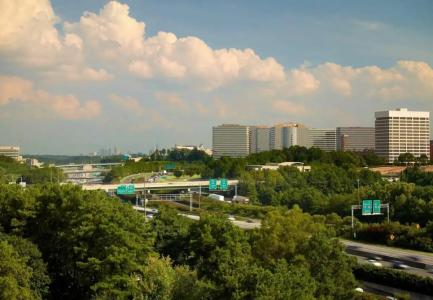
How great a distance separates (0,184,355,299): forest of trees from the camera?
1708 centimetres

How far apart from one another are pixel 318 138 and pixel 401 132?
52572mm

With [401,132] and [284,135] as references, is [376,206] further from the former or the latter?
[284,135]

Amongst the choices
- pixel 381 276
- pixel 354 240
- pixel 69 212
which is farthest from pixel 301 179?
pixel 69 212

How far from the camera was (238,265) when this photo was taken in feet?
61.4

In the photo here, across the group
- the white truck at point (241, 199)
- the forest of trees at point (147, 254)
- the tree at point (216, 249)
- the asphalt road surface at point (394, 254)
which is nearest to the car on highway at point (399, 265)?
the asphalt road surface at point (394, 254)

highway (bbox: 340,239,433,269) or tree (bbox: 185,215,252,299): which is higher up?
tree (bbox: 185,215,252,299)

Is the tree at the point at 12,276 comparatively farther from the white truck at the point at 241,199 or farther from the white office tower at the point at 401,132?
the white office tower at the point at 401,132

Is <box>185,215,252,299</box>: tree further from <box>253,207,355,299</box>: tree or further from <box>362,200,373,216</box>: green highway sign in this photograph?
<box>362,200,373,216</box>: green highway sign

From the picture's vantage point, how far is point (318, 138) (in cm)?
19650

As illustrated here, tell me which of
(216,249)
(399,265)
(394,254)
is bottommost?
(394,254)

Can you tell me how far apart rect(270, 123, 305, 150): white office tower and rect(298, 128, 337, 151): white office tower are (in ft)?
6.63

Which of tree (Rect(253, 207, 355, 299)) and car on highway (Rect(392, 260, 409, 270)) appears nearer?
tree (Rect(253, 207, 355, 299))

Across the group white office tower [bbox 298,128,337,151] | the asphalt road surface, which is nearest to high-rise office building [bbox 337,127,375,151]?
white office tower [bbox 298,128,337,151]

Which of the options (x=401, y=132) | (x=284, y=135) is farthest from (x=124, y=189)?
Answer: (x=284, y=135)
